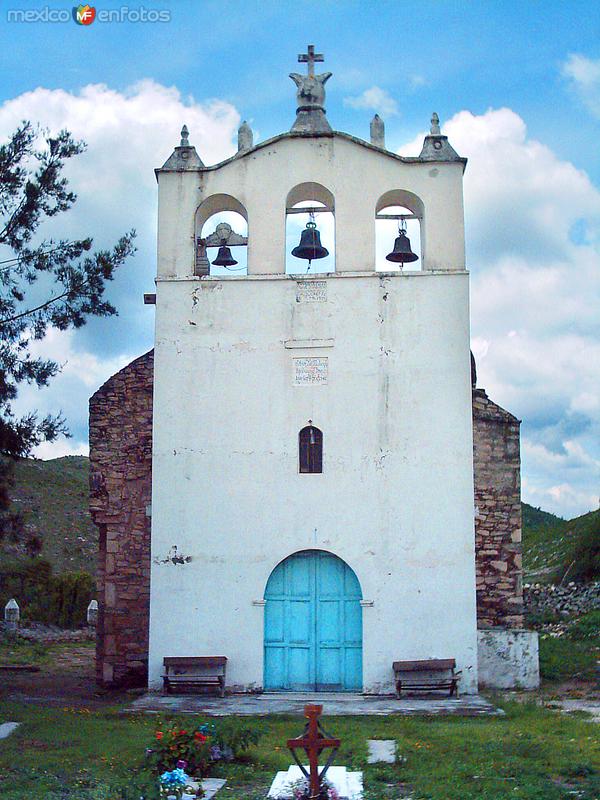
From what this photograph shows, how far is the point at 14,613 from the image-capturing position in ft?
88.4

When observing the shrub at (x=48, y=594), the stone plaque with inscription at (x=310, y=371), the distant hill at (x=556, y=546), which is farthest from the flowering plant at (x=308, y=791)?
the shrub at (x=48, y=594)

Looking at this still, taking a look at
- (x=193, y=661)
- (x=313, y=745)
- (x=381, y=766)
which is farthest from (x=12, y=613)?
(x=313, y=745)

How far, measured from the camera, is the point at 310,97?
51.9 feet

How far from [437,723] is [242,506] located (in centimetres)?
449

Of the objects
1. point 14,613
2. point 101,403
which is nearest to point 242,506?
point 101,403

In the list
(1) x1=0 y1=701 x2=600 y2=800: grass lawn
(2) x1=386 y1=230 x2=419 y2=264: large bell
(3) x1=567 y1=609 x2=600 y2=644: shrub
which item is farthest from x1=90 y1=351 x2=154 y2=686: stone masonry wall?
(3) x1=567 y1=609 x2=600 y2=644: shrub

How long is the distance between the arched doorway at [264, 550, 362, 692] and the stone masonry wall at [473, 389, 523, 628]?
7.54 feet

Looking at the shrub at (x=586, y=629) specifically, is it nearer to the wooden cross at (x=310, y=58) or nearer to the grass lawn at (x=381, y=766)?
the grass lawn at (x=381, y=766)

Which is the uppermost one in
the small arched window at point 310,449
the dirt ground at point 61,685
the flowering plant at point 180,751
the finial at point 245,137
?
the finial at point 245,137

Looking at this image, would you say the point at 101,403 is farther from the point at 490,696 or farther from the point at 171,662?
the point at 490,696

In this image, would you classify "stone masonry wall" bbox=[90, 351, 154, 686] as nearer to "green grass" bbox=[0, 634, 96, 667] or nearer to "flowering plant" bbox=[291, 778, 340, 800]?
"green grass" bbox=[0, 634, 96, 667]

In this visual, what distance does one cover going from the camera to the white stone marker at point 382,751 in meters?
9.27

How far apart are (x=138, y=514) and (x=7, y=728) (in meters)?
5.25

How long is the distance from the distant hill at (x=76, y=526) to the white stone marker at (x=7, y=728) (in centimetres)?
1768
